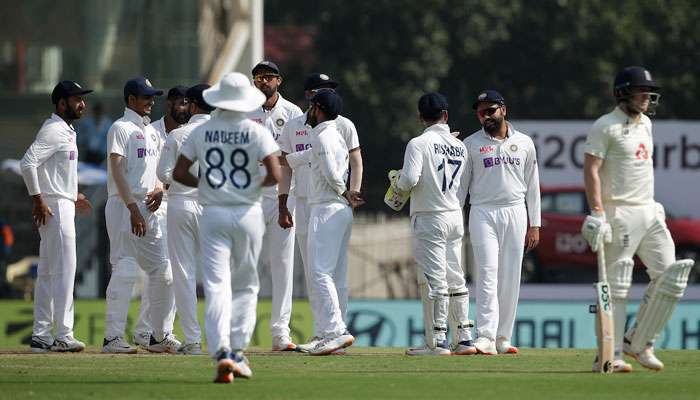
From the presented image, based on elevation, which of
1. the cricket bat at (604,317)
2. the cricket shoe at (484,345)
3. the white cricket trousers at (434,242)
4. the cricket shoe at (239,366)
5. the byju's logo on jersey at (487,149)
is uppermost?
the byju's logo on jersey at (487,149)

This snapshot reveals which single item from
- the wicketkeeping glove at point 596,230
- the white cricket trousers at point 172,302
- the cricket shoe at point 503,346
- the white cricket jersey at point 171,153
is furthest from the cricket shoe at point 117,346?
the wicketkeeping glove at point 596,230

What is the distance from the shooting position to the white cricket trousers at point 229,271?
11891mm

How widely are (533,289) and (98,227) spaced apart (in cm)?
661

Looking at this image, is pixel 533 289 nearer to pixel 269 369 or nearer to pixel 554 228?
pixel 554 228

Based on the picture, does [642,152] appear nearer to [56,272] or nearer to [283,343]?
[283,343]

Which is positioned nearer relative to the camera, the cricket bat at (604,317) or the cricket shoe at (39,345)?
the cricket bat at (604,317)

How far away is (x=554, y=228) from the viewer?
2517 centimetres

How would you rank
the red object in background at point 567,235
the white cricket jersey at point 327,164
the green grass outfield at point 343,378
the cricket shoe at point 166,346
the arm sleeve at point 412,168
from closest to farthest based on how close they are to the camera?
1. the green grass outfield at point 343,378
2. the white cricket jersey at point 327,164
3. the arm sleeve at point 412,168
4. the cricket shoe at point 166,346
5. the red object in background at point 567,235

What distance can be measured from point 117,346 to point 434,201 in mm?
3146

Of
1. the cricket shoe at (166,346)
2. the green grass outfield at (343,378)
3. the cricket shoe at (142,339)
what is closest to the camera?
the green grass outfield at (343,378)

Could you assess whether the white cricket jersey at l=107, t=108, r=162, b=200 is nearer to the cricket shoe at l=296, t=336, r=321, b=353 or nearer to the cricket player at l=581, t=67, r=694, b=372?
the cricket shoe at l=296, t=336, r=321, b=353

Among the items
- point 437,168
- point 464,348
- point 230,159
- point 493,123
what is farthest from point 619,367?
point 230,159

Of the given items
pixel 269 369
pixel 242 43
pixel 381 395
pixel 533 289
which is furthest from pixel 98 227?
pixel 381 395

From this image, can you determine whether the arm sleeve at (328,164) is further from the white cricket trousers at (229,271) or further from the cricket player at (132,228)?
the white cricket trousers at (229,271)
